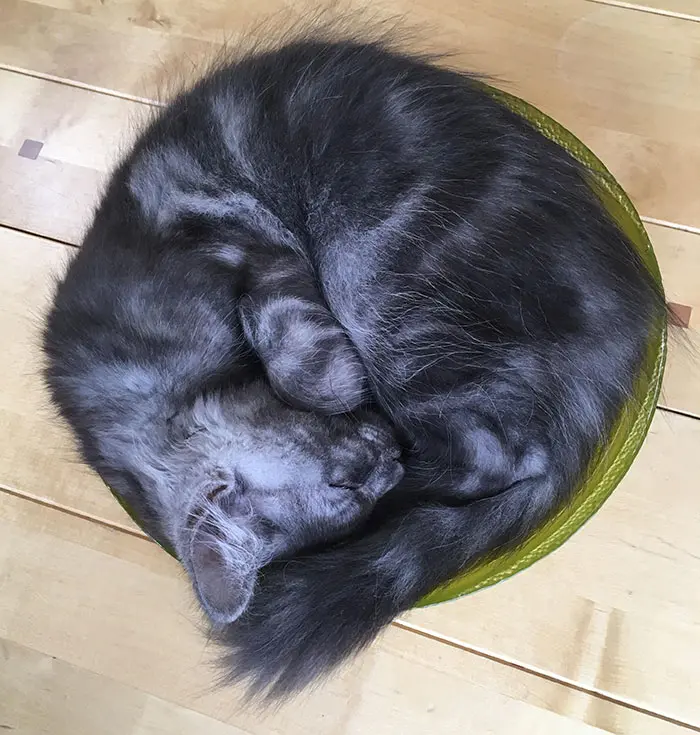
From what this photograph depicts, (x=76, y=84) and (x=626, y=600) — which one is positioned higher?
(x=76, y=84)

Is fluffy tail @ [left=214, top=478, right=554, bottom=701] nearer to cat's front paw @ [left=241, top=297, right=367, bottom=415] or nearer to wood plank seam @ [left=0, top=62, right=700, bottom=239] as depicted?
cat's front paw @ [left=241, top=297, right=367, bottom=415]

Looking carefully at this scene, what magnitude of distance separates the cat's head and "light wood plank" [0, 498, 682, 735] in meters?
0.28

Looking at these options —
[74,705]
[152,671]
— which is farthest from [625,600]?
[74,705]

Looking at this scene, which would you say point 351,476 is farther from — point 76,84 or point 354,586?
point 76,84

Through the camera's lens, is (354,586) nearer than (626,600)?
Yes

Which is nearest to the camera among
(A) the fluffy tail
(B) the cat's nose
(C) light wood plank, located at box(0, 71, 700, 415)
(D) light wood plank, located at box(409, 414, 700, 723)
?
(A) the fluffy tail

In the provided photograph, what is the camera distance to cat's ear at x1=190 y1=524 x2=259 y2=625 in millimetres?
822

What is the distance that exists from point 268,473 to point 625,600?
1.71 ft

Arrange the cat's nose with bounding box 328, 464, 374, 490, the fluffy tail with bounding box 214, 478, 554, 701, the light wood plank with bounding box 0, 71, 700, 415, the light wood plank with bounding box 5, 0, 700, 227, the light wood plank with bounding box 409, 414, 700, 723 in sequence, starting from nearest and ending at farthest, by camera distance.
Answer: the fluffy tail with bounding box 214, 478, 554, 701, the cat's nose with bounding box 328, 464, 374, 490, the light wood plank with bounding box 409, 414, 700, 723, the light wood plank with bounding box 5, 0, 700, 227, the light wood plank with bounding box 0, 71, 700, 415

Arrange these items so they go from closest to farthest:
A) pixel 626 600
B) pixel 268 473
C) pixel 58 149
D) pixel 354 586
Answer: pixel 354 586 → pixel 268 473 → pixel 626 600 → pixel 58 149

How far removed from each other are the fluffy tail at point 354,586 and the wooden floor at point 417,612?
0.85 ft

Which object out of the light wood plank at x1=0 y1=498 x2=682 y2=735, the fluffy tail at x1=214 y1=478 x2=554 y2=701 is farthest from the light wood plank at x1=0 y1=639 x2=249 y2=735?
the fluffy tail at x1=214 y1=478 x2=554 y2=701

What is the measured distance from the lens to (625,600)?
105 centimetres

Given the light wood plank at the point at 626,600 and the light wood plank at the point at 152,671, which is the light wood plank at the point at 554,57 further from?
the light wood plank at the point at 152,671
